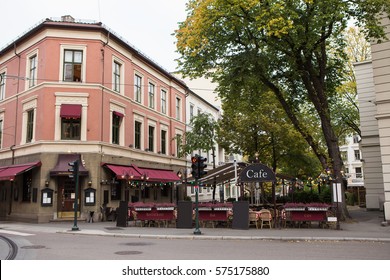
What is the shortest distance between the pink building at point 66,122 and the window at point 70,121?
0.20 ft

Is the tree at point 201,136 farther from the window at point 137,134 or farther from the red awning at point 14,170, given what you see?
the red awning at point 14,170

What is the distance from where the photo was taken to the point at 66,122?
77.4 ft

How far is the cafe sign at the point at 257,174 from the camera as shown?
1719 centimetres

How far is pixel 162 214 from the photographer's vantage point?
1884 cm

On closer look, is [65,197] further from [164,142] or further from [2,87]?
[164,142]

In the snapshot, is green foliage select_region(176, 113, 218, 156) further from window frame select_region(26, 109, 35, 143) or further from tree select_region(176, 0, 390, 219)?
window frame select_region(26, 109, 35, 143)

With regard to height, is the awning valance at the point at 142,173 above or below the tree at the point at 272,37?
below

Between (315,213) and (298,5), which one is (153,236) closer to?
(315,213)

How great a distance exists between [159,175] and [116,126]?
574cm

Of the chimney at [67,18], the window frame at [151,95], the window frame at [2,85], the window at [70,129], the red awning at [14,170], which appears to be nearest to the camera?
the red awning at [14,170]

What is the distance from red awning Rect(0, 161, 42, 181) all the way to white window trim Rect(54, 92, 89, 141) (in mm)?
2138

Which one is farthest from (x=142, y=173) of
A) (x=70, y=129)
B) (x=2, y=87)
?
(x=2, y=87)

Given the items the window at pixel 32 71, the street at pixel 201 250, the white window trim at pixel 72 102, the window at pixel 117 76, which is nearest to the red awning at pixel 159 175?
the white window trim at pixel 72 102

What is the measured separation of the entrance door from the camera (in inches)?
894
